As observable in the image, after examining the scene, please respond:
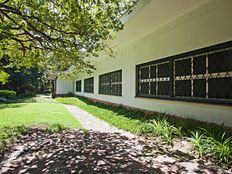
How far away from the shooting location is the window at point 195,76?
4977mm

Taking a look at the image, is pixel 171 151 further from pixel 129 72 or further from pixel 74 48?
pixel 129 72

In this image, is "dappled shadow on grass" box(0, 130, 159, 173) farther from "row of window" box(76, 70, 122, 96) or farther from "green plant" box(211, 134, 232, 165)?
"row of window" box(76, 70, 122, 96)

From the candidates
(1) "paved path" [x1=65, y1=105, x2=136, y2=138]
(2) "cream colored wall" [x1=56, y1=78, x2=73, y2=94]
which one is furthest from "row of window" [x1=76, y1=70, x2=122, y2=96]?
(2) "cream colored wall" [x1=56, y1=78, x2=73, y2=94]

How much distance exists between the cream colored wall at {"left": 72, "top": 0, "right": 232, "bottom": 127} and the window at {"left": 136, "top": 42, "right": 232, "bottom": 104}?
0.22m

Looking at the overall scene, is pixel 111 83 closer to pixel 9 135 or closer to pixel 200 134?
pixel 9 135

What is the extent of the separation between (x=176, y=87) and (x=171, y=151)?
3.22 meters

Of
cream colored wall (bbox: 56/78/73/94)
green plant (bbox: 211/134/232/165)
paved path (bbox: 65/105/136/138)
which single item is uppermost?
cream colored wall (bbox: 56/78/73/94)

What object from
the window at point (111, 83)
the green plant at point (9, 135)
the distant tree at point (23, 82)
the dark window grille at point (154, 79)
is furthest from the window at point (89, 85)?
the green plant at point (9, 135)

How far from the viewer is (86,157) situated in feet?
12.1

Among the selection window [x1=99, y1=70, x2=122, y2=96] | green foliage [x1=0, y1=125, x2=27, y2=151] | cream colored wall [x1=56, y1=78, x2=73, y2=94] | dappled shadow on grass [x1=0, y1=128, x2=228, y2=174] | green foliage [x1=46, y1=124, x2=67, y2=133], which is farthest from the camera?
cream colored wall [x1=56, y1=78, x2=73, y2=94]

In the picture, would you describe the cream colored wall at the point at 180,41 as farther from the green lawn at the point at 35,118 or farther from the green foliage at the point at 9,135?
the green foliage at the point at 9,135

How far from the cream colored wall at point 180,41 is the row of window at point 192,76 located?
235 millimetres

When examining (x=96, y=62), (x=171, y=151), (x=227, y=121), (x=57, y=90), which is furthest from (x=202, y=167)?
(x=57, y=90)

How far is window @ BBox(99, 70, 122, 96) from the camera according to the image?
11.6 metres
